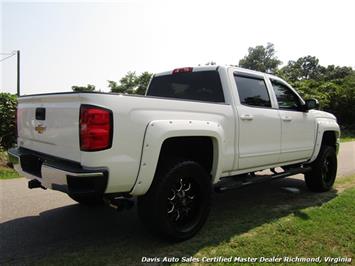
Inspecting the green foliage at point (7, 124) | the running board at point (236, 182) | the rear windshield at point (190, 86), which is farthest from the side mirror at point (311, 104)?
the green foliage at point (7, 124)

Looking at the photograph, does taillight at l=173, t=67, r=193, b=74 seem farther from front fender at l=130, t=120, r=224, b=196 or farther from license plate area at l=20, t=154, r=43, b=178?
license plate area at l=20, t=154, r=43, b=178

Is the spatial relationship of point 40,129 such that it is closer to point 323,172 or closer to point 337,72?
point 323,172

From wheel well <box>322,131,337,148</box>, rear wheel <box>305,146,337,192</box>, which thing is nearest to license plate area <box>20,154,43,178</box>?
rear wheel <box>305,146,337,192</box>

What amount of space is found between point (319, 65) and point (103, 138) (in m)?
94.8

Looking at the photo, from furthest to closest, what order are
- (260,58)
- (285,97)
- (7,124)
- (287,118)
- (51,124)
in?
(260,58)
(7,124)
(285,97)
(287,118)
(51,124)

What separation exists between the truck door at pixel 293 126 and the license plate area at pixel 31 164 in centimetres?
340

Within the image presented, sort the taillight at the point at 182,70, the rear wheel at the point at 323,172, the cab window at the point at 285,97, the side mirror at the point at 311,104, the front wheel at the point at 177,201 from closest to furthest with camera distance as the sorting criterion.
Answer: the front wheel at the point at 177,201, the taillight at the point at 182,70, the cab window at the point at 285,97, the side mirror at the point at 311,104, the rear wheel at the point at 323,172

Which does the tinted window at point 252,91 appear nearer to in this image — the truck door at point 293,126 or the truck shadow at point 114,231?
the truck door at point 293,126

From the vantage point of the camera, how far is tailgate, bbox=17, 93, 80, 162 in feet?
10.8

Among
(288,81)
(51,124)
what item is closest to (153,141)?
(51,124)

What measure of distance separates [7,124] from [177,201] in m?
7.83

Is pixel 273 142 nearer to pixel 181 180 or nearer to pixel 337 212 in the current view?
pixel 337 212

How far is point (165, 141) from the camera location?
379 cm

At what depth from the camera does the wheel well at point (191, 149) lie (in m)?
3.86
